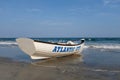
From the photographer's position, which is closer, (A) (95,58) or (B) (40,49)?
(B) (40,49)

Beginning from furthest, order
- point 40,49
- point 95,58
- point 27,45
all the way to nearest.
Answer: point 95,58 < point 40,49 < point 27,45

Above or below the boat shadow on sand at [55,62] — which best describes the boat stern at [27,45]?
above

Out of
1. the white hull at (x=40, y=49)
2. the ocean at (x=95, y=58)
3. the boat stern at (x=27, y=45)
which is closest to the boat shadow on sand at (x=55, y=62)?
the ocean at (x=95, y=58)

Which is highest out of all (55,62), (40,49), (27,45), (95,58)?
(27,45)

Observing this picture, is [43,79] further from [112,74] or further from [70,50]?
[70,50]

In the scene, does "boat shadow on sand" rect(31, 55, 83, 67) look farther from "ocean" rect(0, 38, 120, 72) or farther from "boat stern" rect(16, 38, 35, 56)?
"boat stern" rect(16, 38, 35, 56)

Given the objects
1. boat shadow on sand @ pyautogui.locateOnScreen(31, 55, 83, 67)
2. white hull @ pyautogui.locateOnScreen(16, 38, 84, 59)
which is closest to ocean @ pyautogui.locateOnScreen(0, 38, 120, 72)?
boat shadow on sand @ pyautogui.locateOnScreen(31, 55, 83, 67)

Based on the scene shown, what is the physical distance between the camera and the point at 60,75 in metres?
8.18

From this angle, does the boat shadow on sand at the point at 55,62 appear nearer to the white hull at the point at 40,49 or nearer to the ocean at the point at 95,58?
the ocean at the point at 95,58

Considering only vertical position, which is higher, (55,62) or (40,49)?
(40,49)

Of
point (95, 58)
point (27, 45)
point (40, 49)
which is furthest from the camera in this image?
point (95, 58)

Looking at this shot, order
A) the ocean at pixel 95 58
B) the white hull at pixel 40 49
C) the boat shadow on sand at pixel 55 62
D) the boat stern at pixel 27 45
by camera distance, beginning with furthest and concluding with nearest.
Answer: the white hull at pixel 40 49
the boat stern at pixel 27 45
the boat shadow on sand at pixel 55 62
the ocean at pixel 95 58

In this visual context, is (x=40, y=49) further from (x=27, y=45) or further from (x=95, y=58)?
(x=95, y=58)

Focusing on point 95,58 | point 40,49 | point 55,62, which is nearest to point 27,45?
point 40,49
